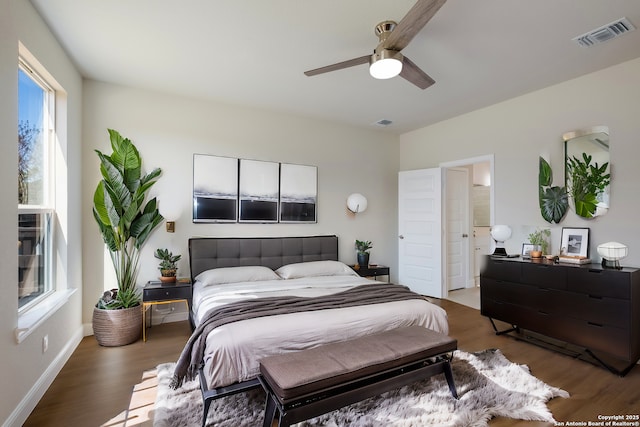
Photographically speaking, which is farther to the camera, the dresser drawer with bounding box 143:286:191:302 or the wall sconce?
the wall sconce

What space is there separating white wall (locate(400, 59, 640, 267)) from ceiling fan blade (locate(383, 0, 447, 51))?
8.28 feet

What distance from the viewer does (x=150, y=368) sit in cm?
263

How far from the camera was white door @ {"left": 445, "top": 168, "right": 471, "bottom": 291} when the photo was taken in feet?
18.1

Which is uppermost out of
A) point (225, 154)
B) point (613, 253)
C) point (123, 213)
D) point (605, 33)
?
point (605, 33)

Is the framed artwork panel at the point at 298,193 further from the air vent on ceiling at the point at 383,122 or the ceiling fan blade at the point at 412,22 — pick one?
the ceiling fan blade at the point at 412,22

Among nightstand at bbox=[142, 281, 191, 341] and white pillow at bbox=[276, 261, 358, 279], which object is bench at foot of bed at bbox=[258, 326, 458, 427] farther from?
nightstand at bbox=[142, 281, 191, 341]

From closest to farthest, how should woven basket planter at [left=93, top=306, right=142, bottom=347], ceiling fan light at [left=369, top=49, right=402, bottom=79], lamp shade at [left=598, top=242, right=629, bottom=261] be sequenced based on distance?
1. ceiling fan light at [left=369, top=49, right=402, bottom=79]
2. lamp shade at [left=598, top=242, right=629, bottom=261]
3. woven basket planter at [left=93, top=306, right=142, bottom=347]

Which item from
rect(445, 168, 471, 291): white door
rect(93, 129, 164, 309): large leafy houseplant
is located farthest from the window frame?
rect(445, 168, 471, 291): white door

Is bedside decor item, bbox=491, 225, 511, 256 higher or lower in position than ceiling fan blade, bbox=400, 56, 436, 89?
lower

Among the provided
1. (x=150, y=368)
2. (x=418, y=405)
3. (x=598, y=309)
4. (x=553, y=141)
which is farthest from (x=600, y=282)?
(x=150, y=368)

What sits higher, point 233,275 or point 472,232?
point 472,232

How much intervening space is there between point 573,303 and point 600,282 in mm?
299

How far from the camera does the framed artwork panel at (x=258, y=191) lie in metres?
4.16

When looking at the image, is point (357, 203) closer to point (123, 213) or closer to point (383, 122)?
point (383, 122)
